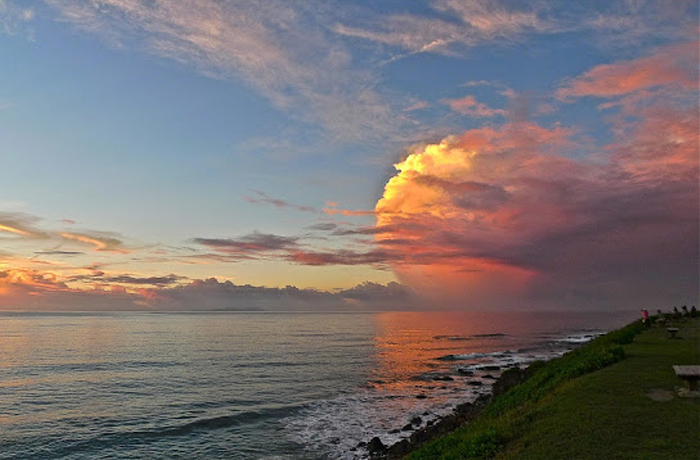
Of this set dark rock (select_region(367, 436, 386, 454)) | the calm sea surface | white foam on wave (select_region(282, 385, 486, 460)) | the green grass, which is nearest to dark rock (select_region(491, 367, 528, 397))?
white foam on wave (select_region(282, 385, 486, 460))

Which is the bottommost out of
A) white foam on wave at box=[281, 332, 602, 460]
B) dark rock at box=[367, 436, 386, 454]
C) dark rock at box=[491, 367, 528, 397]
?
white foam on wave at box=[281, 332, 602, 460]

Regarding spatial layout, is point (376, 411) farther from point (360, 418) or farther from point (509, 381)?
point (509, 381)

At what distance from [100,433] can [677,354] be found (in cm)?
3945

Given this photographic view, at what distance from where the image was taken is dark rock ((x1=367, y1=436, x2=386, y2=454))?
27989 mm

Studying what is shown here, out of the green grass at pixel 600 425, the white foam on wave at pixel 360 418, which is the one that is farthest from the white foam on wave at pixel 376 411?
the green grass at pixel 600 425

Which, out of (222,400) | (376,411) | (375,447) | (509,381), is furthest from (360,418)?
(222,400)

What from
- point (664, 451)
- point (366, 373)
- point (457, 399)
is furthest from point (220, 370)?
point (664, 451)

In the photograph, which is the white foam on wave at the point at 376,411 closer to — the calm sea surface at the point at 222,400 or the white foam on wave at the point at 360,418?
the white foam on wave at the point at 360,418

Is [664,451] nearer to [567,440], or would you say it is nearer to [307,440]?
[567,440]

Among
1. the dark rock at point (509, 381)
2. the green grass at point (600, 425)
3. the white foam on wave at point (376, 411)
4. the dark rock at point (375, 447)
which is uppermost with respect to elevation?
the green grass at point (600, 425)

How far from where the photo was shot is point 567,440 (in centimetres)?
1336

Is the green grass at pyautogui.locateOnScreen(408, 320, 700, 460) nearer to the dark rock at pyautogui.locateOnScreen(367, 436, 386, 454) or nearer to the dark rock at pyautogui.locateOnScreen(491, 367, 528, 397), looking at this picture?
the dark rock at pyautogui.locateOnScreen(367, 436, 386, 454)

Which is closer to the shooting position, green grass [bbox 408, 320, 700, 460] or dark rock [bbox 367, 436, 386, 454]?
green grass [bbox 408, 320, 700, 460]

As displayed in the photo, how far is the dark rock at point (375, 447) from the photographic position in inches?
1102
